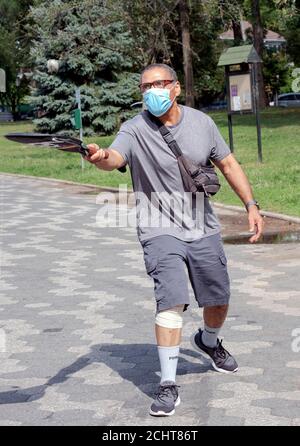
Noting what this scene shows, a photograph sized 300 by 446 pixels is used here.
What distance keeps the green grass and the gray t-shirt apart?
8.49 meters

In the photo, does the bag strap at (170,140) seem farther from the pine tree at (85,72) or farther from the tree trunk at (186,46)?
the tree trunk at (186,46)

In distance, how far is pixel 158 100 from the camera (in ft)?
16.8

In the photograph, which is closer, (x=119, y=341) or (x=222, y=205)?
(x=119, y=341)

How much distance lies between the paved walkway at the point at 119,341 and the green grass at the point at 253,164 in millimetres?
4061

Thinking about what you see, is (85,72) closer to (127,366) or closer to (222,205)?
(222,205)

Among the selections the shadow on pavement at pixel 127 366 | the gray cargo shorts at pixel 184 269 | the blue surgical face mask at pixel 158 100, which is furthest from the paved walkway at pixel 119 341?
the blue surgical face mask at pixel 158 100

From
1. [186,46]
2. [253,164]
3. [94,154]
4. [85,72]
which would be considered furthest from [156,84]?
[186,46]

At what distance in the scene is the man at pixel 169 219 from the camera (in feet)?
16.6

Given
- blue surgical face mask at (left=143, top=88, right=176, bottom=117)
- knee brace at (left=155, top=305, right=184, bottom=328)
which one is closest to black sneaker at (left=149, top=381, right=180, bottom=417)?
knee brace at (left=155, top=305, right=184, bottom=328)

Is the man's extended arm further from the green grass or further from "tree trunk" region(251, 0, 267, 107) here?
"tree trunk" region(251, 0, 267, 107)

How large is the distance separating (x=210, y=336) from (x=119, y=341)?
1.24 m

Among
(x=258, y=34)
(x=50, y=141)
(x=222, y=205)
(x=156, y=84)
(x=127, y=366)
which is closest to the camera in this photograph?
(x=50, y=141)

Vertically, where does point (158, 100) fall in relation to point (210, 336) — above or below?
above

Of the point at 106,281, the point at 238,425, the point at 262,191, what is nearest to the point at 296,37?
the point at 262,191
